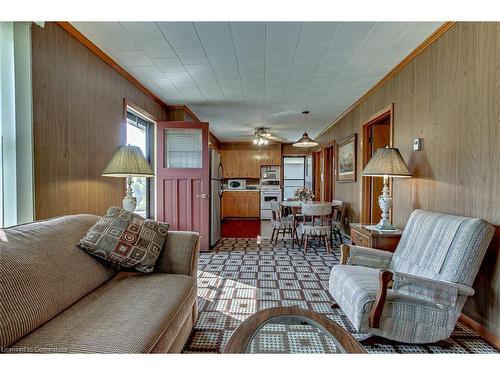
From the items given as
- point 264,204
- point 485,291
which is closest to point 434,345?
point 485,291

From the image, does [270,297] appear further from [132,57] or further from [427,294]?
[132,57]

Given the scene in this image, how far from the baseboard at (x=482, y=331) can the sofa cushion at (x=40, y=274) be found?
2.55 meters

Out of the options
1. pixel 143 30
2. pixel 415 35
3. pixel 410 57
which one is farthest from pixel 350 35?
pixel 143 30

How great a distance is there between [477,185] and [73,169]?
3.24 metres

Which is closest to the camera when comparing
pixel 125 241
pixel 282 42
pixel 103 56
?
pixel 125 241

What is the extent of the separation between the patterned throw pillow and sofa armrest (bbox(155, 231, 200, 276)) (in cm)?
6

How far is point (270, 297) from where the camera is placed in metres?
2.39

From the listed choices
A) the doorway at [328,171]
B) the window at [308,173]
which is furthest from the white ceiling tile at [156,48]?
the window at [308,173]

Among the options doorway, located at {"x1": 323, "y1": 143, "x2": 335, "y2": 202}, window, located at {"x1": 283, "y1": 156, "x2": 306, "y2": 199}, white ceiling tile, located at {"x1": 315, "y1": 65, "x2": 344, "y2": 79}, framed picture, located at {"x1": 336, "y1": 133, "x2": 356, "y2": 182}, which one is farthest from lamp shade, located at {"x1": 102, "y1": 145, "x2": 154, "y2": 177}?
window, located at {"x1": 283, "y1": 156, "x2": 306, "y2": 199}

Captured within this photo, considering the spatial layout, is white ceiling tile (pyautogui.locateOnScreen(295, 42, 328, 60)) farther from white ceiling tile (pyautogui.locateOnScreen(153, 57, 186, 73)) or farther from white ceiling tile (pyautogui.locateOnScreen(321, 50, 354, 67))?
white ceiling tile (pyautogui.locateOnScreen(153, 57, 186, 73))

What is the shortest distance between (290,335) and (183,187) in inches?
115

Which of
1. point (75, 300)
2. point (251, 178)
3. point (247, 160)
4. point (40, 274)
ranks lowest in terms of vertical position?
point (75, 300)

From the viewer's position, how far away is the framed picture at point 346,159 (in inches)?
170

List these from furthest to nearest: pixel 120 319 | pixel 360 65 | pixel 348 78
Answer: pixel 348 78 → pixel 360 65 → pixel 120 319
